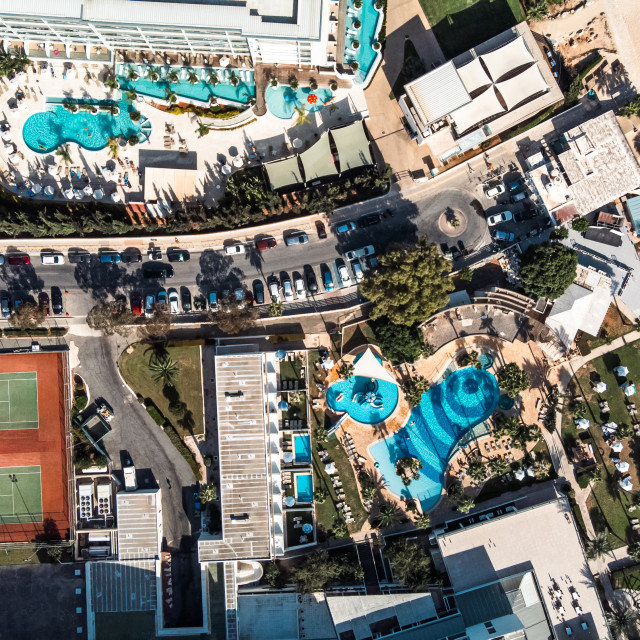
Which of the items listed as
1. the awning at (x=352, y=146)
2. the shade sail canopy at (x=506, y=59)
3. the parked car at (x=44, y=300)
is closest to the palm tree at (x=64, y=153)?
the parked car at (x=44, y=300)

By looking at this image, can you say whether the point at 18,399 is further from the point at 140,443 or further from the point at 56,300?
the point at 140,443

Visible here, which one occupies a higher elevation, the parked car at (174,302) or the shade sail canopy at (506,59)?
the shade sail canopy at (506,59)

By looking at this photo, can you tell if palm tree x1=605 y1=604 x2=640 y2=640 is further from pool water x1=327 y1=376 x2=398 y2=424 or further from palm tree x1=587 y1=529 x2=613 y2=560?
pool water x1=327 y1=376 x2=398 y2=424

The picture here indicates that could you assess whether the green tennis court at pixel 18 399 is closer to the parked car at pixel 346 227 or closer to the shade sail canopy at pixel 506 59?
the parked car at pixel 346 227

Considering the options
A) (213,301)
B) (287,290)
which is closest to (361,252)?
(287,290)

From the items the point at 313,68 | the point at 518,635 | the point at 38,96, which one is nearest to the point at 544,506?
the point at 518,635

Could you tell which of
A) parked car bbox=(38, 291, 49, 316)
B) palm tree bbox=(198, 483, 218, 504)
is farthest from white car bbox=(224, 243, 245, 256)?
palm tree bbox=(198, 483, 218, 504)

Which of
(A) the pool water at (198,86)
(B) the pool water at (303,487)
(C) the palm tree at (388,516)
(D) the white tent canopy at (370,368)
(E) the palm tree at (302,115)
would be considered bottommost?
(C) the palm tree at (388,516)
